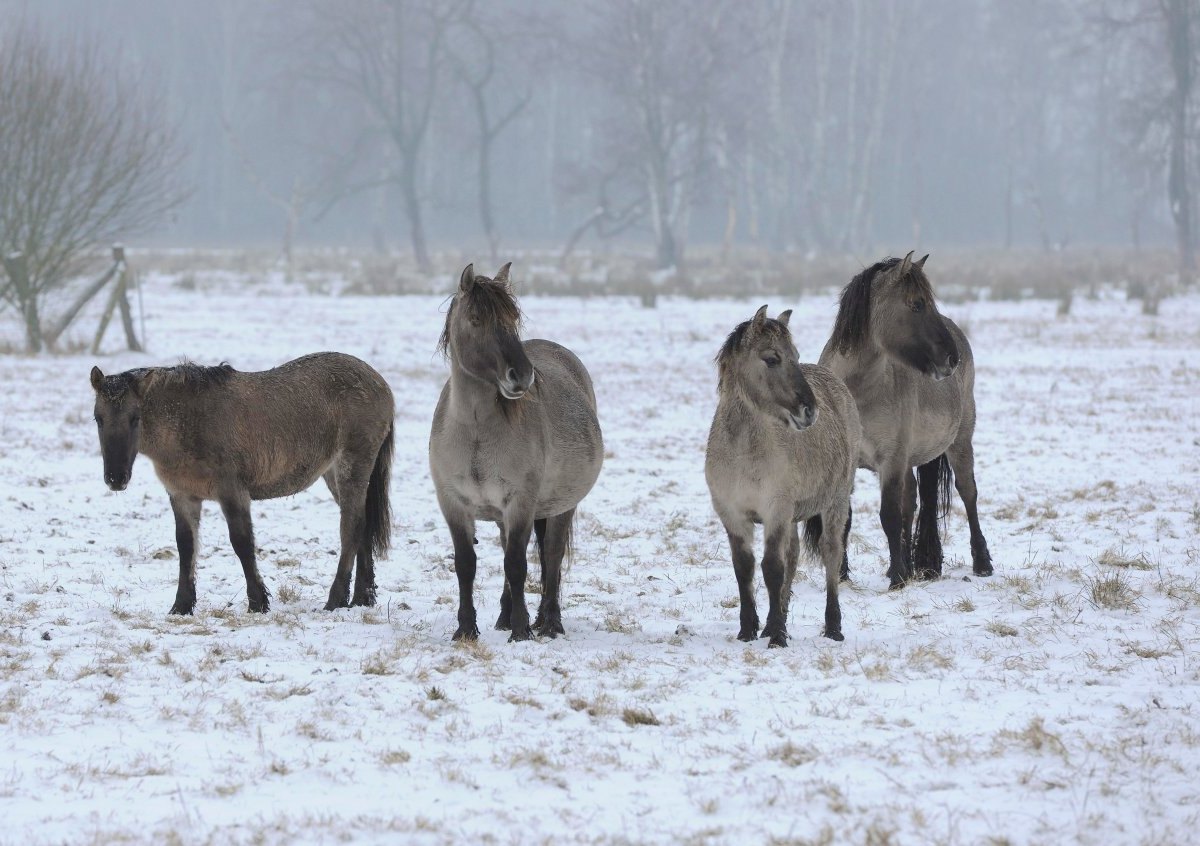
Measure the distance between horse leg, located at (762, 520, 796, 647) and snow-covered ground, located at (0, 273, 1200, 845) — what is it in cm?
12

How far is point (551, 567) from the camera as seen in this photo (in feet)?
23.5

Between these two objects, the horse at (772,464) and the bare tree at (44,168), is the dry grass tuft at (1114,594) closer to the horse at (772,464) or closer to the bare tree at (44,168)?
the horse at (772,464)

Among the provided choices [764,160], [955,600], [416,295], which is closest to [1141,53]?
[764,160]

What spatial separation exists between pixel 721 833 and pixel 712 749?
77cm

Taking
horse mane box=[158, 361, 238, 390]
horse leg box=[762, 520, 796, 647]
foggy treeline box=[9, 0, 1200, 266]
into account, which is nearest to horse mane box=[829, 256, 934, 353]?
horse leg box=[762, 520, 796, 647]

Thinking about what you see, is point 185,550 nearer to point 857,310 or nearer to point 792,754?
point 792,754

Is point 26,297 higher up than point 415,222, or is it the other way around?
point 415,222

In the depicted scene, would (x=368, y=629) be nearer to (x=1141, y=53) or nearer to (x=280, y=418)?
(x=280, y=418)

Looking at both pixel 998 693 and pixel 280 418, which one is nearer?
pixel 998 693

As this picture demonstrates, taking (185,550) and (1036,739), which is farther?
(185,550)

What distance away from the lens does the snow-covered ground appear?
430cm

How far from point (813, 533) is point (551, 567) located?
161cm

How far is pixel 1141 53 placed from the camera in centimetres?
6400

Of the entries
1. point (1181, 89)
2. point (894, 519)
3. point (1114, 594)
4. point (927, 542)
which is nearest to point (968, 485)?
point (927, 542)
